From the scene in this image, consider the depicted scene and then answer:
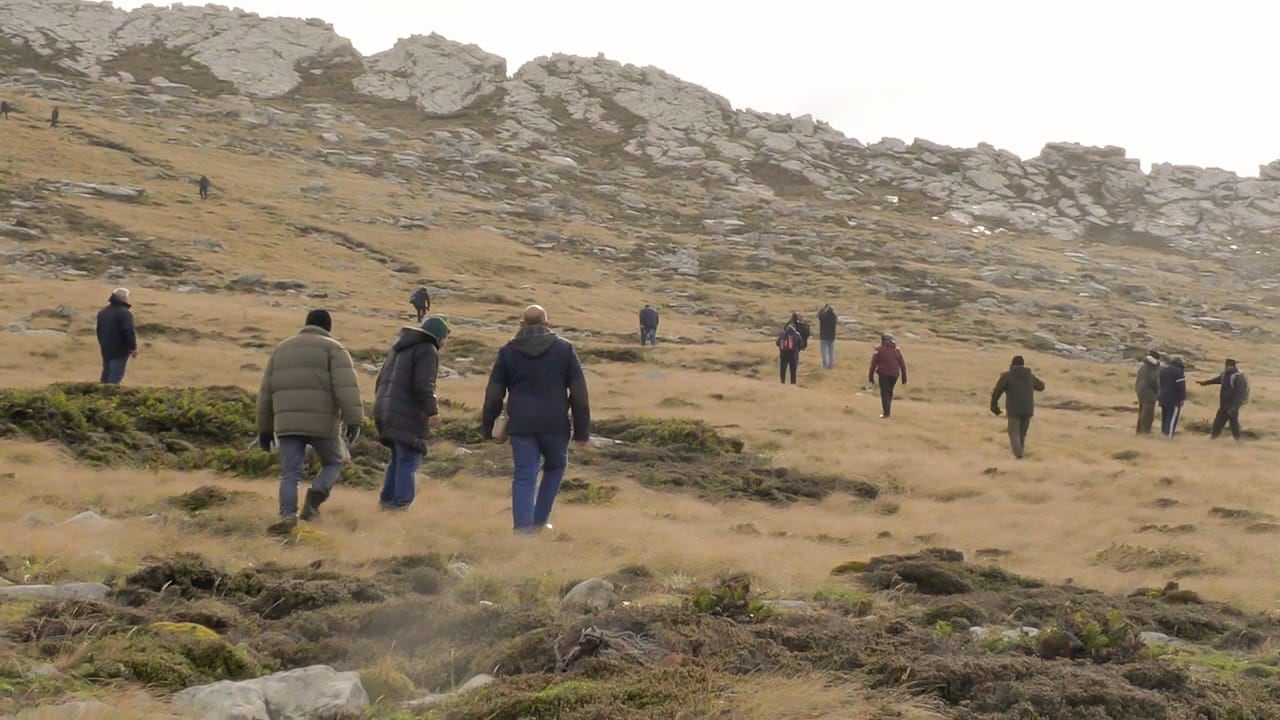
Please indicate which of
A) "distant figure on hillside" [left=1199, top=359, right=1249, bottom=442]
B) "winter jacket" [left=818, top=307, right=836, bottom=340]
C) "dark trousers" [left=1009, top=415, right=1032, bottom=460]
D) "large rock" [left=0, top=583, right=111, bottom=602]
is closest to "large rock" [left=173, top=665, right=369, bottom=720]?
"large rock" [left=0, top=583, right=111, bottom=602]

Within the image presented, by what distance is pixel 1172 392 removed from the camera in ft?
70.8

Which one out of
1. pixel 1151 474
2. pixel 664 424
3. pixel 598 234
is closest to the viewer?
pixel 1151 474

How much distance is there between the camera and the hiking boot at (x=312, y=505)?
9.21 meters

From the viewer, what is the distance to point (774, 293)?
5281 cm

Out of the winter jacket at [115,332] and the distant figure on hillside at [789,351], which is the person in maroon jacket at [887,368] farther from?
the winter jacket at [115,332]

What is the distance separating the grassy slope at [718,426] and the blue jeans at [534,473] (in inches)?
15.5

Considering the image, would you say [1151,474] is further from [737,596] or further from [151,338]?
[151,338]

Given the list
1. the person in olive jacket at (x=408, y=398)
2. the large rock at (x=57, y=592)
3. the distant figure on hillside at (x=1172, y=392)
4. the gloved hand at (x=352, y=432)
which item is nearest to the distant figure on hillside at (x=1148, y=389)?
the distant figure on hillside at (x=1172, y=392)

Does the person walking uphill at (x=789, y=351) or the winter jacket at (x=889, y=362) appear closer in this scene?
the winter jacket at (x=889, y=362)

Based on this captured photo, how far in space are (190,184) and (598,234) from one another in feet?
80.0

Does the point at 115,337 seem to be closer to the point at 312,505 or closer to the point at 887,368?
the point at 312,505

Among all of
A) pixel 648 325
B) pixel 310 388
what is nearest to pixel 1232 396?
pixel 648 325

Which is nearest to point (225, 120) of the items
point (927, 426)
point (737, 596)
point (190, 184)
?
point (190, 184)

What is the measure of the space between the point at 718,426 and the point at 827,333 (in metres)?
12.2
